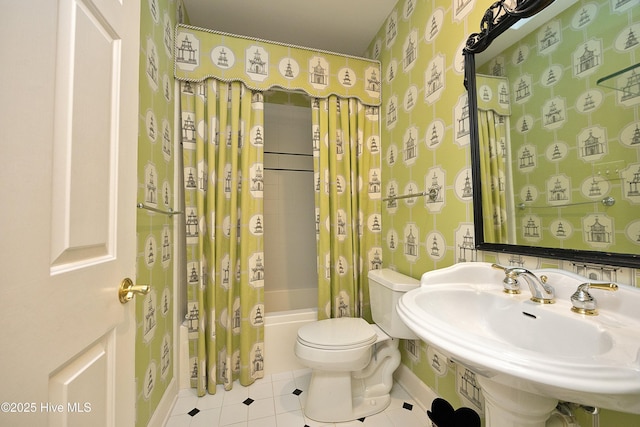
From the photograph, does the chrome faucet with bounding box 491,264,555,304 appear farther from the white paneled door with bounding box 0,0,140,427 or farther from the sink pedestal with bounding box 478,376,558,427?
the white paneled door with bounding box 0,0,140,427

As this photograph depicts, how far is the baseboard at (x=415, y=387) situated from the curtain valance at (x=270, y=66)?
6.31ft

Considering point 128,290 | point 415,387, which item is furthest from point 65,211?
point 415,387

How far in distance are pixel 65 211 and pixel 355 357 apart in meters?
1.29

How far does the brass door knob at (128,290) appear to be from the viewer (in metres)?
0.58

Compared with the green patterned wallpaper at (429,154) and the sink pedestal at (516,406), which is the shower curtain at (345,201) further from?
the sink pedestal at (516,406)

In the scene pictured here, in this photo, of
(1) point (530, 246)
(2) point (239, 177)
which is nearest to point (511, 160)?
(1) point (530, 246)

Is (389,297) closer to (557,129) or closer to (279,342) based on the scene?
(279,342)

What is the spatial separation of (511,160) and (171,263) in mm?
1817

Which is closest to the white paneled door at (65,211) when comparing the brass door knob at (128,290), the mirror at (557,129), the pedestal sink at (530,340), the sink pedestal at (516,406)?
the brass door knob at (128,290)

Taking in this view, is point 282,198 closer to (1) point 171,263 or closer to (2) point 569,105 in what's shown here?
(1) point 171,263

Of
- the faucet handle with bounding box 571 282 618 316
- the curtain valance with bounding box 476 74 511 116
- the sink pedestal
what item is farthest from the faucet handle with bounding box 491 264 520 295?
the curtain valance with bounding box 476 74 511 116

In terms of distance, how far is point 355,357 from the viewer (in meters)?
1.25

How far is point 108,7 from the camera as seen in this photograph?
55 centimetres

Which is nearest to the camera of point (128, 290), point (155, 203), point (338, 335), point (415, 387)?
point (128, 290)
